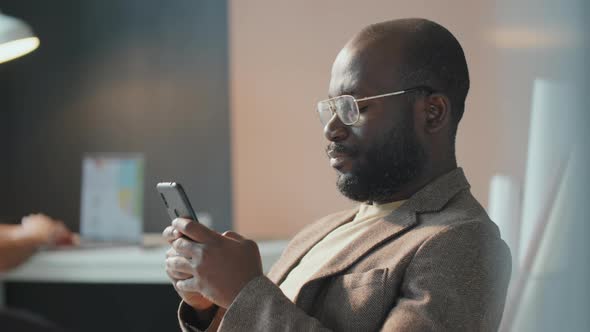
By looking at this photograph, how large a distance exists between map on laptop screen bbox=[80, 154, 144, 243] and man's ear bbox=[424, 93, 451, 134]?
1.89 m

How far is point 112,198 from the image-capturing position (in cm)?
279

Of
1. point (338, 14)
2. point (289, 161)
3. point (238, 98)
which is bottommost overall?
point (289, 161)

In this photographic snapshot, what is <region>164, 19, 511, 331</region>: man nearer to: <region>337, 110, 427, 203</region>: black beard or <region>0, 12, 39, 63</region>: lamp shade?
<region>337, 110, 427, 203</region>: black beard

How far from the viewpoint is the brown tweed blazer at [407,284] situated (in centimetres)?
82

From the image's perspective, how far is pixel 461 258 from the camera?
848 mm

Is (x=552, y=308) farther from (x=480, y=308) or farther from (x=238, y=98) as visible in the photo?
(x=238, y=98)

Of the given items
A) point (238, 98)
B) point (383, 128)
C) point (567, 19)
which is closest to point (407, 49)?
point (383, 128)

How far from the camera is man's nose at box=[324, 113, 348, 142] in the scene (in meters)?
0.98

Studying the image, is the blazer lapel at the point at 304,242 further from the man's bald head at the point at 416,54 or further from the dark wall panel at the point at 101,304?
the dark wall panel at the point at 101,304

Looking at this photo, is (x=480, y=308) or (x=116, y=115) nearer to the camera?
(x=480, y=308)

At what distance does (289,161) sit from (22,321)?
2.08 m

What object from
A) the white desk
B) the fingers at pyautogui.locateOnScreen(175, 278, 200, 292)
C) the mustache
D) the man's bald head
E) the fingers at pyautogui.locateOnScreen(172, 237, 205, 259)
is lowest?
the white desk

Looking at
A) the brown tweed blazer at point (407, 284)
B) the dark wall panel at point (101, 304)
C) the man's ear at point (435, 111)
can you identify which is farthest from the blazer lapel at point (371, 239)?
the dark wall panel at point (101, 304)

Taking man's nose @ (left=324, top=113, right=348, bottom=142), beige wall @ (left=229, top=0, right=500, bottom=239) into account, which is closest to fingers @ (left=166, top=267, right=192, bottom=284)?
man's nose @ (left=324, top=113, right=348, bottom=142)
